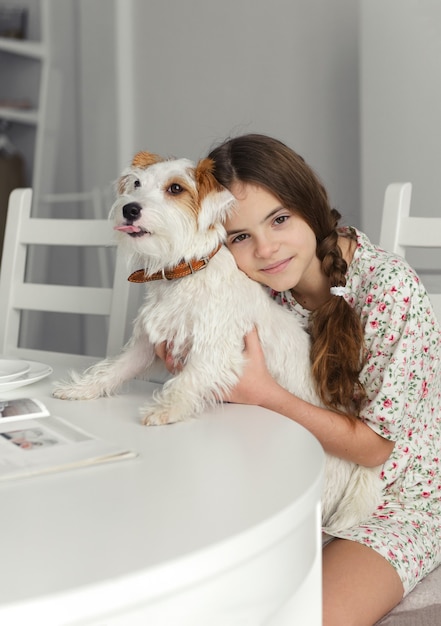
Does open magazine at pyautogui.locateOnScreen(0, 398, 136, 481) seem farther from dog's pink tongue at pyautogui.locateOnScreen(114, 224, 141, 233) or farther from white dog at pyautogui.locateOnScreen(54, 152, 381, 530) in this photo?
dog's pink tongue at pyautogui.locateOnScreen(114, 224, 141, 233)

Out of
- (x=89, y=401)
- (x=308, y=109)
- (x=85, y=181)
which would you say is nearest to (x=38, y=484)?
(x=89, y=401)

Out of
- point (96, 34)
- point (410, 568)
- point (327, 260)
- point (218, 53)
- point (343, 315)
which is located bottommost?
point (410, 568)

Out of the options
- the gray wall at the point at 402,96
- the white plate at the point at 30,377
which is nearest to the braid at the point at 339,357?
the white plate at the point at 30,377

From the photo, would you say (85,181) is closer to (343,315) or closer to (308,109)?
(308,109)

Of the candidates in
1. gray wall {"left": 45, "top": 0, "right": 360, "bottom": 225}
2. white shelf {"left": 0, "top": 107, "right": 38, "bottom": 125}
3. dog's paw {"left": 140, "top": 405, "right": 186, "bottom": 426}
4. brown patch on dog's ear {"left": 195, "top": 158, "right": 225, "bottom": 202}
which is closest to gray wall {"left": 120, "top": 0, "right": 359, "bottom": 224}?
gray wall {"left": 45, "top": 0, "right": 360, "bottom": 225}

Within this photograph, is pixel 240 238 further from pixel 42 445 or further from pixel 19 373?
pixel 42 445

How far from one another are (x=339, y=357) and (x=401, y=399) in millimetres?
123

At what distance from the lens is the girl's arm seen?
3.87ft

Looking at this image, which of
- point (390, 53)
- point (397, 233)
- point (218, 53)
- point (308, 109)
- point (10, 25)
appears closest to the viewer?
point (397, 233)

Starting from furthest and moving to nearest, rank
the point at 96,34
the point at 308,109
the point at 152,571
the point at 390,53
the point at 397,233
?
the point at 96,34 → the point at 308,109 → the point at 390,53 → the point at 397,233 → the point at 152,571

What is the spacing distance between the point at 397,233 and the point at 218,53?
2037 mm

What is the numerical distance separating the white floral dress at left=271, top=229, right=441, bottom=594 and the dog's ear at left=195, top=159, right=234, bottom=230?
312 millimetres

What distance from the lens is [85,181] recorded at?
158 inches

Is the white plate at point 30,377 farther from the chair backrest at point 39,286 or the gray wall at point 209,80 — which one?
the gray wall at point 209,80
